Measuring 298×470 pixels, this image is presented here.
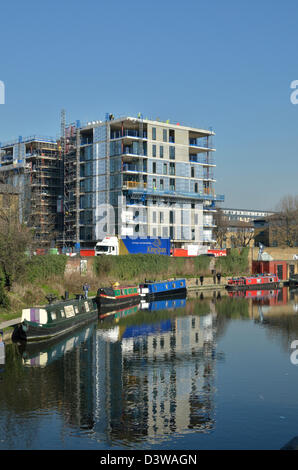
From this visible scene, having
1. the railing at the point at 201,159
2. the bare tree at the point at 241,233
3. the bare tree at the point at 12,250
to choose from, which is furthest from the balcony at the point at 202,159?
the bare tree at the point at 12,250

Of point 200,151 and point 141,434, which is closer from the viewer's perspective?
point 141,434

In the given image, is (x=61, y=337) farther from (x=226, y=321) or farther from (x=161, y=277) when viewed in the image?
(x=161, y=277)

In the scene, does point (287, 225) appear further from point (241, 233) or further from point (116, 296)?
point (116, 296)

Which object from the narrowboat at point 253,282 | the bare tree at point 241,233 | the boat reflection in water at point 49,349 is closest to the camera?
the boat reflection in water at point 49,349

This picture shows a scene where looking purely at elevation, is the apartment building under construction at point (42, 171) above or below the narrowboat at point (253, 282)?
above

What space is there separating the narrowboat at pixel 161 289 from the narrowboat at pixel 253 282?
38.6 ft

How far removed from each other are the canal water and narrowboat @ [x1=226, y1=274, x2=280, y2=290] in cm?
3743

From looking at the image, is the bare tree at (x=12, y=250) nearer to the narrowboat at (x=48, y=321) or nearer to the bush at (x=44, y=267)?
the bush at (x=44, y=267)

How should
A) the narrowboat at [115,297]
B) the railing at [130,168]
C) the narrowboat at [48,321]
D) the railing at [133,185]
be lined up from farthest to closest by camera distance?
the railing at [130,168] < the railing at [133,185] < the narrowboat at [115,297] < the narrowboat at [48,321]

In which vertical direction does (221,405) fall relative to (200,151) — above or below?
below

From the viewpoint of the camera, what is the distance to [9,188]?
251 ft

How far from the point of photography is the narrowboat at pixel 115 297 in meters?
58.2
